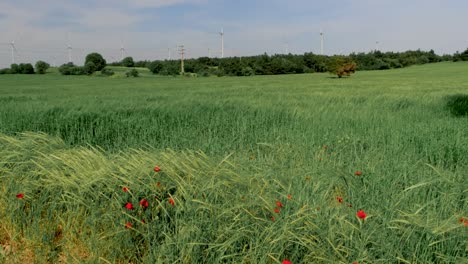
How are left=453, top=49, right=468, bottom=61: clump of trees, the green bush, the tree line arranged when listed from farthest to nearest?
left=453, top=49, right=468, bottom=61: clump of trees, the tree line, the green bush

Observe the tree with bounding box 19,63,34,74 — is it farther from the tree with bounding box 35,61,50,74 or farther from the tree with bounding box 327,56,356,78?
the tree with bounding box 327,56,356,78

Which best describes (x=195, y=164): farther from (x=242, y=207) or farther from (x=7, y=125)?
(x=7, y=125)

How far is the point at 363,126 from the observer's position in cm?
701

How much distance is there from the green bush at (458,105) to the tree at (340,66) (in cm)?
3571

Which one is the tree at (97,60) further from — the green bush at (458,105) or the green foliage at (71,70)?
the green bush at (458,105)

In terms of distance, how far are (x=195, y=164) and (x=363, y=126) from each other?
457 centimetres

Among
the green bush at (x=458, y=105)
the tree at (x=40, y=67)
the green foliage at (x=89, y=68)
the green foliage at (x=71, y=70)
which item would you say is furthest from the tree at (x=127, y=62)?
the green bush at (x=458, y=105)

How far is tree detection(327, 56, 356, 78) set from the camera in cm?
4794

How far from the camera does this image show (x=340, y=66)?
47.8 m

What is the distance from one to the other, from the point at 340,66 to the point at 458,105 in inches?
1486

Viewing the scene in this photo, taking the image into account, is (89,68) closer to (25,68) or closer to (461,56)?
(25,68)

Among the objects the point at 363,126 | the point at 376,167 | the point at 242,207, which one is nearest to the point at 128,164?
the point at 242,207

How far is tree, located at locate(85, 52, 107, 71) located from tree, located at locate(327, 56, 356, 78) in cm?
4300

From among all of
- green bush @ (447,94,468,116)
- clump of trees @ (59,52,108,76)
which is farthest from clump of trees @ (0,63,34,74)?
green bush @ (447,94,468,116)
